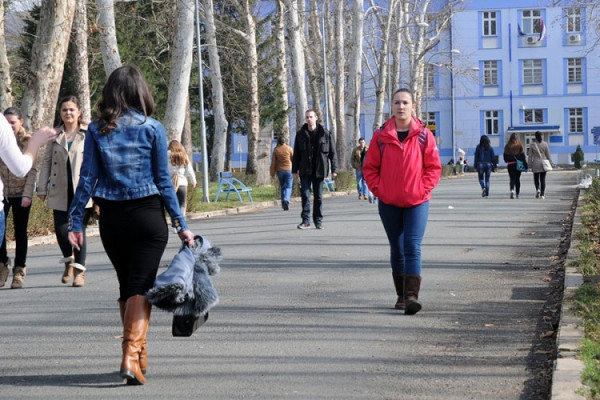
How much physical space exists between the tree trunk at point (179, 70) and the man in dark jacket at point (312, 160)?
25.9 feet

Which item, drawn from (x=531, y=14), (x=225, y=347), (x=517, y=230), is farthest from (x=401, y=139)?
(x=531, y=14)

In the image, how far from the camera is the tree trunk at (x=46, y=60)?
66.1 feet

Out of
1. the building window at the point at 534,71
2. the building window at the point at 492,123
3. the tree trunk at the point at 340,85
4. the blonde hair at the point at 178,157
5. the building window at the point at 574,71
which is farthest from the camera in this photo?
the building window at the point at 492,123

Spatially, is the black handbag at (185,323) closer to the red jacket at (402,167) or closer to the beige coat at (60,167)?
the red jacket at (402,167)

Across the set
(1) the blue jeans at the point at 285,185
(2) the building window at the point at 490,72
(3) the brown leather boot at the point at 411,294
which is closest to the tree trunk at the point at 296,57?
(1) the blue jeans at the point at 285,185

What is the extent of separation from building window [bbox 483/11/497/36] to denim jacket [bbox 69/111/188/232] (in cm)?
7976

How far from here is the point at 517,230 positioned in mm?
17969

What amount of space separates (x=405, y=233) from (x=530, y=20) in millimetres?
77089

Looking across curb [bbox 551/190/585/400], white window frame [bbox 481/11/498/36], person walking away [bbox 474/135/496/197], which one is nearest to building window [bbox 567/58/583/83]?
white window frame [bbox 481/11/498/36]

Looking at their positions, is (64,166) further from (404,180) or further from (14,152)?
(14,152)

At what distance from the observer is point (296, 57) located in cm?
3950

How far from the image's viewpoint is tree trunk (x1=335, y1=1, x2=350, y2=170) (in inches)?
2013

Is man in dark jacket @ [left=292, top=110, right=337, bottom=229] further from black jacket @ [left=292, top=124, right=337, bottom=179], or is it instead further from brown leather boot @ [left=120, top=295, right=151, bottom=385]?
brown leather boot @ [left=120, top=295, right=151, bottom=385]

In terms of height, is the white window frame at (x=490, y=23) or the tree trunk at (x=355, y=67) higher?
the white window frame at (x=490, y=23)
